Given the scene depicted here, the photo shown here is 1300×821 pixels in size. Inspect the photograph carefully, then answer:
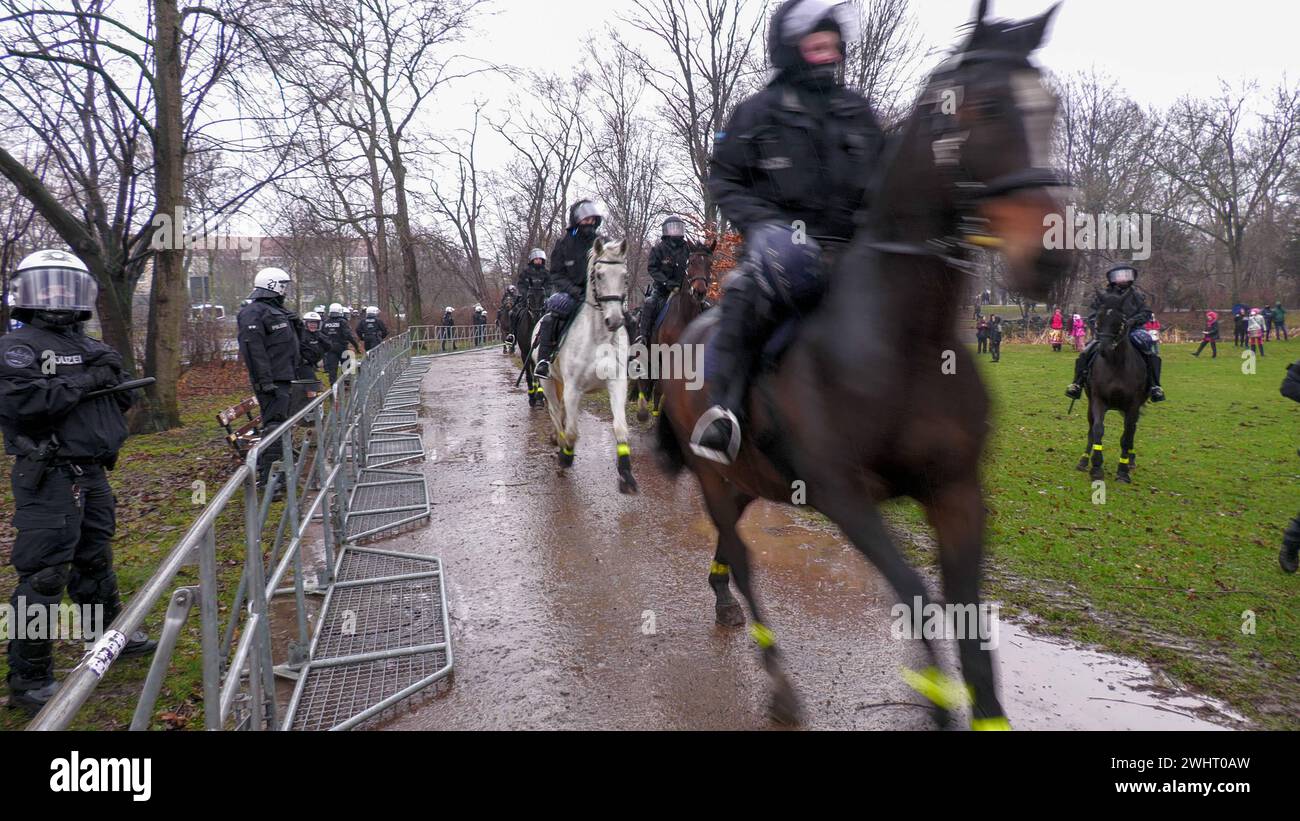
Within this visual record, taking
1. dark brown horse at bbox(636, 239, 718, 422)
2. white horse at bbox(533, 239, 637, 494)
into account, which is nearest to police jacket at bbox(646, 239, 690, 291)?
dark brown horse at bbox(636, 239, 718, 422)

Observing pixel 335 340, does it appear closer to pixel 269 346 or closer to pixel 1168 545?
pixel 269 346

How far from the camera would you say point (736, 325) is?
349 cm

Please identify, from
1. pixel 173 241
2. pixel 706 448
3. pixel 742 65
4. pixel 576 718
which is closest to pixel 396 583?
pixel 576 718

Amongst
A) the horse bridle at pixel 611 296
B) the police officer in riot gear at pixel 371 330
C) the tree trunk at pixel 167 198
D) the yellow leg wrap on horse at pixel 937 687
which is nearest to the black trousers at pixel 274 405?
the horse bridle at pixel 611 296

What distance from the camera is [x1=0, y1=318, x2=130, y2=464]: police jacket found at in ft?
14.8

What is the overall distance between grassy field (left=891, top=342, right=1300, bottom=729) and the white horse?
3469 millimetres

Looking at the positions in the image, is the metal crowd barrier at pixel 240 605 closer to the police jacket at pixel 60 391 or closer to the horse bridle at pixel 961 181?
the police jacket at pixel 60 391

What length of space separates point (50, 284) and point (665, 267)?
8.08 metres

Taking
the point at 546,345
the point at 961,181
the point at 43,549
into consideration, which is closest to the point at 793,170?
the point at 961,181

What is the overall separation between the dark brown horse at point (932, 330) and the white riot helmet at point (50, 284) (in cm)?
462

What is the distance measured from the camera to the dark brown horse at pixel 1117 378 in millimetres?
9938
